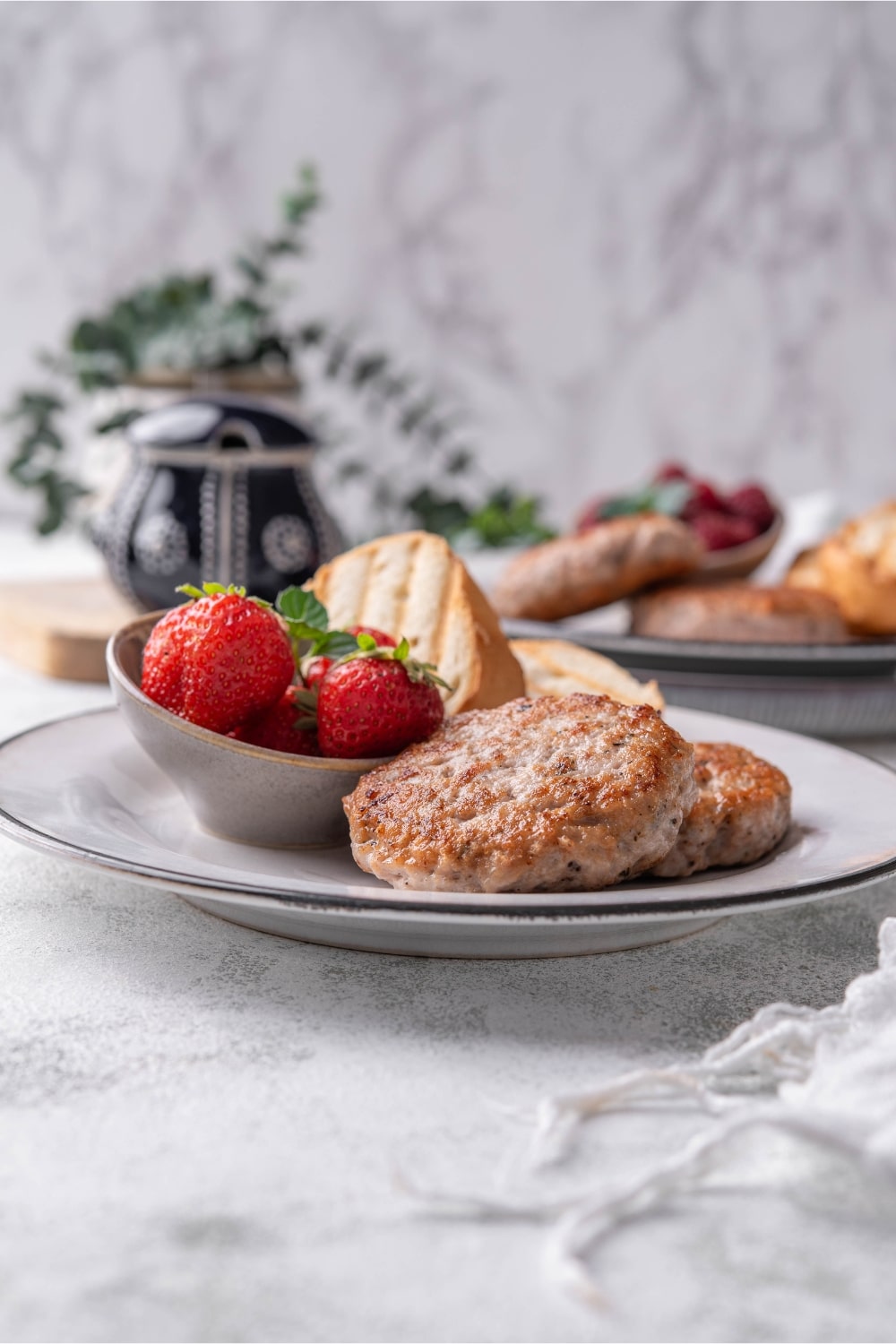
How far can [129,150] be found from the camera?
11.9ft

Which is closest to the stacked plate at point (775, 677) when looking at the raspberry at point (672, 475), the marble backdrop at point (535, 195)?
the raspberry at point (672, 475)

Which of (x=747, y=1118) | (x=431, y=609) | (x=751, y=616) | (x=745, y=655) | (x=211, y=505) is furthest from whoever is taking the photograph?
(x=211, y=505)

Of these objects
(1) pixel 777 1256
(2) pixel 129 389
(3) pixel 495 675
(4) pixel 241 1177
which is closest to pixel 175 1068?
(4) pixel 241 1177

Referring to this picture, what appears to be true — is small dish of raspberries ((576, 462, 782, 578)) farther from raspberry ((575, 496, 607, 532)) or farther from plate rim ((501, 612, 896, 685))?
plate rim ((501, 612, 896, 685))

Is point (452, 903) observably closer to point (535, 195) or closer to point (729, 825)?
point (729, 825)

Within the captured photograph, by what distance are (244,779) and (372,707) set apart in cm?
10

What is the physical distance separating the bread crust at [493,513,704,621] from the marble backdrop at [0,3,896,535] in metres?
2.21

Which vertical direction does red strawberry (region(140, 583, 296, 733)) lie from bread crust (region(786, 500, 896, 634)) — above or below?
above

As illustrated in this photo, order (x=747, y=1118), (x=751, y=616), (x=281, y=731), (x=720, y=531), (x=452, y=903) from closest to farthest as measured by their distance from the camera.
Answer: (x=747, y=1118)
(x=452, y=903)
(x=281, y=731)
(x=751, y=616)
(x=720, y=531)

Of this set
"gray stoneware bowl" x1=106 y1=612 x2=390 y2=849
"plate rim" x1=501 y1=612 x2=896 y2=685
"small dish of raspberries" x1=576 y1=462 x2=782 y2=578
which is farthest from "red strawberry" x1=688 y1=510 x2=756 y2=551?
"gray stoneware bowl" x1=106 y1=612 x2=390 y2=849

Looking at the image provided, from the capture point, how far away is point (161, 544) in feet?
5.65

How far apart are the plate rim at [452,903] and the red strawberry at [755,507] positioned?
127cm

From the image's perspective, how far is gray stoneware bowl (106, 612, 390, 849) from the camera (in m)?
0.93

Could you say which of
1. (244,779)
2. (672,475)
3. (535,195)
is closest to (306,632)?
(244,779)
